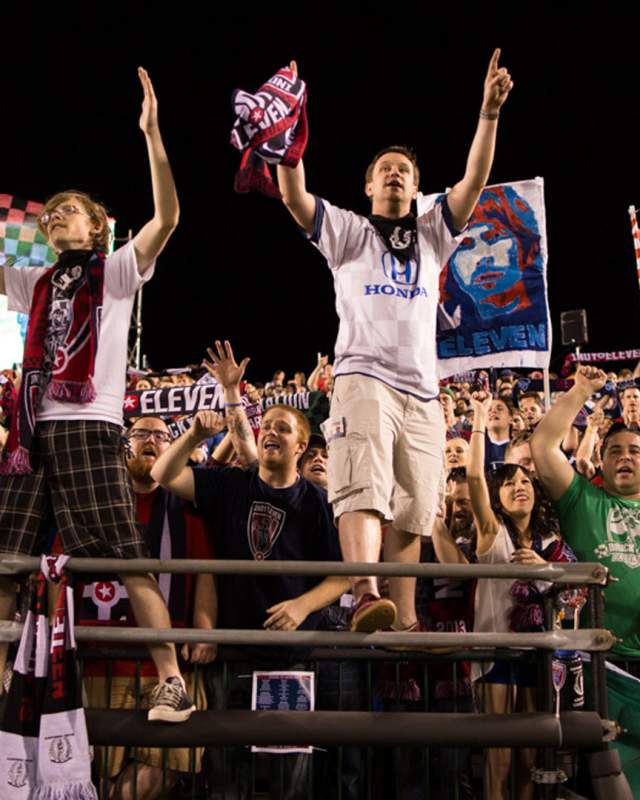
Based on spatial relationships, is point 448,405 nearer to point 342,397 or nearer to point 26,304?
point 342,397

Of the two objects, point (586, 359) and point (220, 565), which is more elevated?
point (586, 359)

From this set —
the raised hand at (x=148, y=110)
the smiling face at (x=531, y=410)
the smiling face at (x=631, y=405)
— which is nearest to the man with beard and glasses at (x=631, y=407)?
the smiling face at (x=631, y=405)

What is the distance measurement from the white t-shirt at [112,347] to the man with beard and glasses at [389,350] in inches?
27.3

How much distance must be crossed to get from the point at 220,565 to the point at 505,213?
3.68 m

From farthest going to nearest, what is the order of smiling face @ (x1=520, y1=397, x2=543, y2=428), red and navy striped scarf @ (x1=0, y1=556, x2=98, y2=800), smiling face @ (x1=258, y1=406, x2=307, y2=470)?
smiling face @ (x1=520, y1=397, x2=543, y2=428), smiling face @ (x1=258, y1=406, x2=307, y2=470), red and navy striped scarf @ (x1=0, y1=556, x2=98, y2=800)

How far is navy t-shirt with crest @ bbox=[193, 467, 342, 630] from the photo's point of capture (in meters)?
3.74

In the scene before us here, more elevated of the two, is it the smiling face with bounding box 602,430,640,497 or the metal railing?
the smiling face with bounding box 602,430,640,497

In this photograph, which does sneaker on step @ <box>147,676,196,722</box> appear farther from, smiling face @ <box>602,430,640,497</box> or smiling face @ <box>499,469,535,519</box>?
smiling face @ <box>602,430,640,497</box>

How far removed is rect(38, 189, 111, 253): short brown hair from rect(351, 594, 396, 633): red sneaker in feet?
5.52

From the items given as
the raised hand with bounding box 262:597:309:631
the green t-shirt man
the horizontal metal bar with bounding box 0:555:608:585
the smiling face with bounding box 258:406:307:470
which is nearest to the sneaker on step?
the horizontal metal bar with bounding box 0:555:608:585

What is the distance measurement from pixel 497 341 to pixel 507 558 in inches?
64.1

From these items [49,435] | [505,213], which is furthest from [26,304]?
[505,213]

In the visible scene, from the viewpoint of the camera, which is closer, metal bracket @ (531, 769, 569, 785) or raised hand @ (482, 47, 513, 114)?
metal bracket @ (531, 769, 569, 785)

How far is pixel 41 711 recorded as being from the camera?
114 inches
